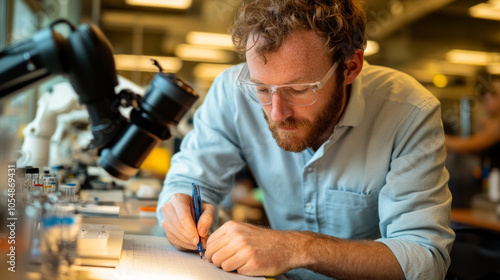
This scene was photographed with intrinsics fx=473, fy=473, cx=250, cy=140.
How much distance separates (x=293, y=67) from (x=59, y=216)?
68 cm

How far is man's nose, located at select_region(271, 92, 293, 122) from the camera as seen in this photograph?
1.27m

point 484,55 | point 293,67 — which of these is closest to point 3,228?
point 293,67

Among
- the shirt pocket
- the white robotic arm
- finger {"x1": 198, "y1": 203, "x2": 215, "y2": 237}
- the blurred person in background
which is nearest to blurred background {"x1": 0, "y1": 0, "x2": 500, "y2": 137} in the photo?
the blurred person in background

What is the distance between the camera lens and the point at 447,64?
5570 millimetres

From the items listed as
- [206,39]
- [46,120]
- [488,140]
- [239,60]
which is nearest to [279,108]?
[46,120]

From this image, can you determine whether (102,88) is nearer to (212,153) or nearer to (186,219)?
(186,219)

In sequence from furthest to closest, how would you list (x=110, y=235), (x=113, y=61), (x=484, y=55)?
(x=484, y=55) → (x=110, y=235) → (x=113, y=61)

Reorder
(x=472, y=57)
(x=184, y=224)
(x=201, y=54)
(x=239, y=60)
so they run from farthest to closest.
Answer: (x=201, y=54)
(x=472, y=57)
(x=239, y=60)
(x=184, y=224)

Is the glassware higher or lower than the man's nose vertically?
lower

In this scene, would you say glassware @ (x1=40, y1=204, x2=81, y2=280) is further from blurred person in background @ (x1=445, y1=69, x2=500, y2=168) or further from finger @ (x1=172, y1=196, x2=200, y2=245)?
blurred person in background @ (x1=445, y1=69, x2=500, y2=168)

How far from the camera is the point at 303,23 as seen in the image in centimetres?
128

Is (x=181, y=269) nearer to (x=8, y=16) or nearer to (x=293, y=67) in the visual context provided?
(x=293, y=67)

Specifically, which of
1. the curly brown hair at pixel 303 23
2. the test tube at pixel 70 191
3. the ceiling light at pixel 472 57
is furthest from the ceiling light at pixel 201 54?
the curly brown hair at pixel 303 23

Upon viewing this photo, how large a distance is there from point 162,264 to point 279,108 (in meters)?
0.50
